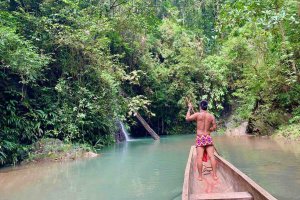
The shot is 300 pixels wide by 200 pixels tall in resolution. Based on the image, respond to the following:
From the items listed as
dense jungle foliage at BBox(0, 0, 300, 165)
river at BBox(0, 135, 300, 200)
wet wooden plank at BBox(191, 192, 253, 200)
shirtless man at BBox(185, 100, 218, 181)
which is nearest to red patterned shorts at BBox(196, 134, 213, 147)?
shirtless man at BBox(185, 100, 218, 181)

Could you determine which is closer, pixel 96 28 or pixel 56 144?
pixel 56 144

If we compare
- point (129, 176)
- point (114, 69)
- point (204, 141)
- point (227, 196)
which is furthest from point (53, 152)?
A: point (227, 196)

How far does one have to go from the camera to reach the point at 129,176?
8625mm

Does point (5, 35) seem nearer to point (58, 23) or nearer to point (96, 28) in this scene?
point (58, 23)

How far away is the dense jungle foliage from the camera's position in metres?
10.7

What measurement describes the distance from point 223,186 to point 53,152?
7.67m

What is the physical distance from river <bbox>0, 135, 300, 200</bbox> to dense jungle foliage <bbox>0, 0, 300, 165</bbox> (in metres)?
2.08

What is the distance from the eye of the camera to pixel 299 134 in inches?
565

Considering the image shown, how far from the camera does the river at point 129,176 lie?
6633mm

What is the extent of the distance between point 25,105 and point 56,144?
180cm

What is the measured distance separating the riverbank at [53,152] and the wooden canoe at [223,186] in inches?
243

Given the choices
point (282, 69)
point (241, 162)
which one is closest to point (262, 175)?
point (241, 162)

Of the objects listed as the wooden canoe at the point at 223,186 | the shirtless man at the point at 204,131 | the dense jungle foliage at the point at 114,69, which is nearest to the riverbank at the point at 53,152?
the dense jungle foliage at the point at 114,69

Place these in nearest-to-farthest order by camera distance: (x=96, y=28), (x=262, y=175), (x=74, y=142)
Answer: (x=262, y=175) < (x=74, y=142) < (x=96, y=28)
